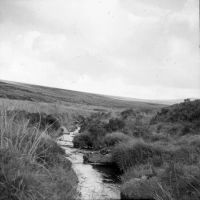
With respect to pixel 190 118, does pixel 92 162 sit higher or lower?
lower

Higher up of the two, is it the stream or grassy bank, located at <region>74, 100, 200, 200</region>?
grassy bank, located at <region>74, 100, 200, 200</region>

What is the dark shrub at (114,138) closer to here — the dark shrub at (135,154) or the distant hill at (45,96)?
the dark shrub at (135,154)

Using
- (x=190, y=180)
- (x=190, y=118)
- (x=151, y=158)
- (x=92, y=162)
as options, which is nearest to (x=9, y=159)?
(x=190, y=180)

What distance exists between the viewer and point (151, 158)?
1080 cm

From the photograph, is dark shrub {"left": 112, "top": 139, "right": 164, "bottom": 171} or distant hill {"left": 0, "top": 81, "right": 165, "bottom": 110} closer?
dark shrub {"left": 112, "top": 139, "right": 164, "bottom": 171}

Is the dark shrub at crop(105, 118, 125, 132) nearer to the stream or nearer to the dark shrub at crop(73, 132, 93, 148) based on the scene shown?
the dark shrub at crop(73, 132, 93, 148)

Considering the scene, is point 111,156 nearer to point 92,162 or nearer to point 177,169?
point 92,162

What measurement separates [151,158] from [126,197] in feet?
9.09

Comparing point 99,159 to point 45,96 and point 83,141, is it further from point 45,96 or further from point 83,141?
point 45,96

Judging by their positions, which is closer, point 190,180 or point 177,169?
point 190,180

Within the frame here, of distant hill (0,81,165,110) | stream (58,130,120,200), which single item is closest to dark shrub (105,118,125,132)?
stream (58,130,120,200)

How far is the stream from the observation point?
8266 mm

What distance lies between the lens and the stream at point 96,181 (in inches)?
325

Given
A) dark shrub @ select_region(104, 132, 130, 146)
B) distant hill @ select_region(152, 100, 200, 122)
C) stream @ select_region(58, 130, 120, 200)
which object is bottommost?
stream @ select_region(58, 130, 120, 200)
